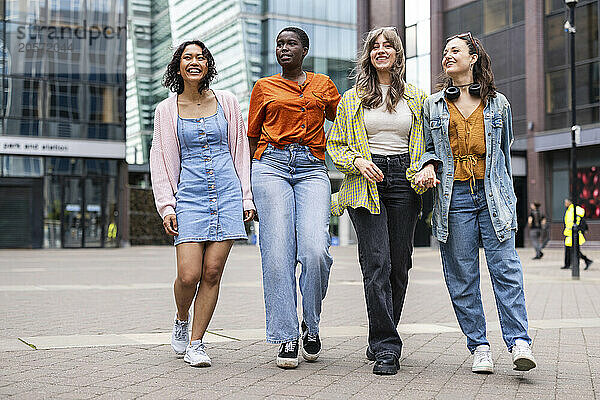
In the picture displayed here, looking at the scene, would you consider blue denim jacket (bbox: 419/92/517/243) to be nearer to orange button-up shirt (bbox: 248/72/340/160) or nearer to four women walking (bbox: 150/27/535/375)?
four women walking (bbox: 150/27/535/375)

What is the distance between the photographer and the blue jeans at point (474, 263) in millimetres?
4785

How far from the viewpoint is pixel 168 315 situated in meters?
8.27

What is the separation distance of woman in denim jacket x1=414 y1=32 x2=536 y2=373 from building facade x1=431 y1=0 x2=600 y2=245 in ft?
85.0

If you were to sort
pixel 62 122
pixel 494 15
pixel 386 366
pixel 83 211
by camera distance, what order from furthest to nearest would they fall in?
pixel 494 15 < pixel 83 211 < pixel 62 122 < pixel 386 366

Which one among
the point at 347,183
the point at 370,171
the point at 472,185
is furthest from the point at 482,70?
the point at 347,183

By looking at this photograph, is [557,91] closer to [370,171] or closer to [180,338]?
[370,171]

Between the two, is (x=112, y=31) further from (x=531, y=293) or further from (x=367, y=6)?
(x=531, y=293)

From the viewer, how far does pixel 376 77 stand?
5160mm

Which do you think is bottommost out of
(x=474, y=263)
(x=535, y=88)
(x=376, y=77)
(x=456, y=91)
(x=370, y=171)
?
(x=474, y=263)

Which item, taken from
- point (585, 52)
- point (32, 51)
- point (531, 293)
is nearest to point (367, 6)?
point (585, 52)

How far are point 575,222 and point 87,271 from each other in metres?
10.1

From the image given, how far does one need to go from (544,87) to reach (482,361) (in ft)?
101

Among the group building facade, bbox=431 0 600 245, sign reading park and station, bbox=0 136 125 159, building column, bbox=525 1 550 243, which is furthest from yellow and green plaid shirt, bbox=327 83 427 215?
building column, bbox=525 1 550 243

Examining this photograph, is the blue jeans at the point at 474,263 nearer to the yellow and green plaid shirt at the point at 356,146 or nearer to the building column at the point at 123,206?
the yellow and green plaid shirt at the point at 356,146
